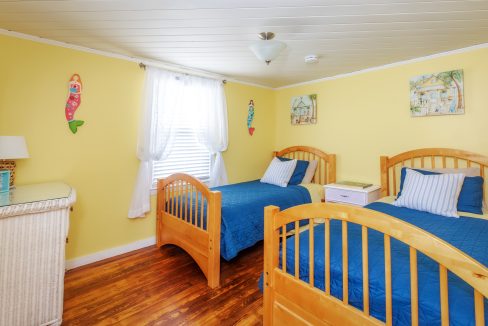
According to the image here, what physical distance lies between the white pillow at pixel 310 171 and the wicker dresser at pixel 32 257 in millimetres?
2731

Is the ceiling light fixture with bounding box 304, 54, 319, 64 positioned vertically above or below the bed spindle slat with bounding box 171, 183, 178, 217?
above

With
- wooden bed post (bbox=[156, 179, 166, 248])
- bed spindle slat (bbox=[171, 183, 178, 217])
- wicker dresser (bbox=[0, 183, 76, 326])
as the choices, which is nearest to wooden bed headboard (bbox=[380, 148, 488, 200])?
bed spindle slat (bbox=[171, 183, 178, 217])

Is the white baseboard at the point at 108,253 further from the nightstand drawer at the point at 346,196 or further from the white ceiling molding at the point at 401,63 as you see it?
the white ceiling molding at the point at 401,63

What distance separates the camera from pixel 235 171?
378 cm

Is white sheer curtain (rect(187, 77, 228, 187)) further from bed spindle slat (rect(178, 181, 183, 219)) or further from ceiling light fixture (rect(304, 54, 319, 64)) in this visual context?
ceiling light fixture (rect(304, 54, 319, 64))

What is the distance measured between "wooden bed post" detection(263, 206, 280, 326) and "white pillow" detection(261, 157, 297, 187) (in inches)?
71.0

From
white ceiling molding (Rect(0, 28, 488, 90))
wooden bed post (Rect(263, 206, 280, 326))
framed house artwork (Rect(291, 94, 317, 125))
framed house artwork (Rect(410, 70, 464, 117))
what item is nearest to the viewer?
wooden bed post (Rect(263, 206, 280, 326))

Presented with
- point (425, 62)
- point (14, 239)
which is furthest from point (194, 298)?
point (425, 62)

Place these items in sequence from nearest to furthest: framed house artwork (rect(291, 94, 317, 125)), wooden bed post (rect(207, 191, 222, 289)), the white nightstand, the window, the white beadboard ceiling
Result: 1. the white beadboard ceiling
2. wooden bed post (rect(207, 191, 222, 289))
3. the white nightstand
4. the window
5. framed house artwork (rect(291, 94, 317, 125))

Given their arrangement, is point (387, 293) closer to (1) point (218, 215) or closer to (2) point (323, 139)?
(1) point (218, 215)

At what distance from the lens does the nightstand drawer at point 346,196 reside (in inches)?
109

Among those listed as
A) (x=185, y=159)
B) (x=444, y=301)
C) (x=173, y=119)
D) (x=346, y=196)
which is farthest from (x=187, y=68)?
(x=444, y=301)

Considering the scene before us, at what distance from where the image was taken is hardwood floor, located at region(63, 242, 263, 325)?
68.4 inches

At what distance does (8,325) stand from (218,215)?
1438 mm
